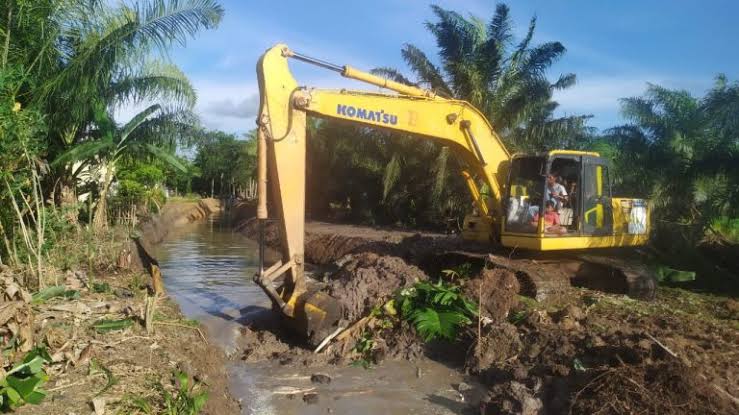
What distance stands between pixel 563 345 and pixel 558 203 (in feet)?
11.4

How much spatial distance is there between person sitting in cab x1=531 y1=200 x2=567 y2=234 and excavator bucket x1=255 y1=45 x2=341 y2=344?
3.68 metres

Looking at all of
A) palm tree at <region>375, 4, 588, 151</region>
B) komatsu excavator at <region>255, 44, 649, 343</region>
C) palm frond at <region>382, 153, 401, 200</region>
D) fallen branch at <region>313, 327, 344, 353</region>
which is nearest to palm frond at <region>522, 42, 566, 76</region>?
palm tree at <region>375, 4, 588, 151</region>

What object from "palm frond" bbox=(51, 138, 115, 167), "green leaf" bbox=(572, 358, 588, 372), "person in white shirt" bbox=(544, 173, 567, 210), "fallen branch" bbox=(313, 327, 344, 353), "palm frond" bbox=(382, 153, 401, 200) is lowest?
"fallen branch" bbox=(313, 327, 344, 353)

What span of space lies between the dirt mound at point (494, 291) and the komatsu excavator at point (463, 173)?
3.10ft

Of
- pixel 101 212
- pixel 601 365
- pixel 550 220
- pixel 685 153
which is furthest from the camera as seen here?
pixel 685 153

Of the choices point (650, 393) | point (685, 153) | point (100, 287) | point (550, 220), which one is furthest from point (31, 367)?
point (685, 153)

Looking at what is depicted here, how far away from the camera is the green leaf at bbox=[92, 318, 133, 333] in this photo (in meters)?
6.68

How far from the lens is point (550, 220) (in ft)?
32.2

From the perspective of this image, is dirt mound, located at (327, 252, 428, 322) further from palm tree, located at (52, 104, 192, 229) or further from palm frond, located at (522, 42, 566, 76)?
palm frond, located at (522, 42, 566, 76)

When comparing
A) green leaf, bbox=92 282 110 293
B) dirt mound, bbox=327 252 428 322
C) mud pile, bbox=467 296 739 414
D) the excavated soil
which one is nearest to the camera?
mud pile, bbox=467 296 739 414

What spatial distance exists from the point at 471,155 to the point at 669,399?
5836 mm

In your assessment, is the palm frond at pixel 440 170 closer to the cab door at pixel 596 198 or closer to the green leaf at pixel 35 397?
the cab door at pixel 596 198

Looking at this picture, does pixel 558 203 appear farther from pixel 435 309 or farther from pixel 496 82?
pixel 496 82

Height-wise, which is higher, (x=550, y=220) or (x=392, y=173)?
(x=392, y=173)
